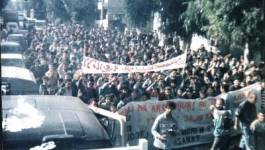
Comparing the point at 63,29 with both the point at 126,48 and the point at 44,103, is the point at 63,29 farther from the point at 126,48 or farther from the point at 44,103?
the point at 44,103

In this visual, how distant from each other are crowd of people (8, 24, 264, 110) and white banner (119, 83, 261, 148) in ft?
1.19

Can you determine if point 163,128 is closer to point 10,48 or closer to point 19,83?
point 19,83

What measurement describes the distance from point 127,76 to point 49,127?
24.1 ft

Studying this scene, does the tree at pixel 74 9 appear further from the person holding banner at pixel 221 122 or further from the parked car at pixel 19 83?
the person holding banner at pixel 221 122

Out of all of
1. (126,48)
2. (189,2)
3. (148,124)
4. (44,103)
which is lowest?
(148,124)

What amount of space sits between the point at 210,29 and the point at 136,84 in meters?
5.78

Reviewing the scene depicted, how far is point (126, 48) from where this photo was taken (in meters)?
18.3

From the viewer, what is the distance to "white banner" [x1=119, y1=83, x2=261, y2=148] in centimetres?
892

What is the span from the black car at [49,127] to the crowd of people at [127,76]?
119 inches

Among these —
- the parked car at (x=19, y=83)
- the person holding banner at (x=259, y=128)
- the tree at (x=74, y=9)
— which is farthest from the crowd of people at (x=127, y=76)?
the tree at (x=74, y=9)

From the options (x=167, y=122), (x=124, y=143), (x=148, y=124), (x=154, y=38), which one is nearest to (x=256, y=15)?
(x=148, y=124)

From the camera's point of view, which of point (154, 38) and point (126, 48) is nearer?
point (126, 48)

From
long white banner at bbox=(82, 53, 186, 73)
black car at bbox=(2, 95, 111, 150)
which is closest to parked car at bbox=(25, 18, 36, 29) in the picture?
long white banner at bbox=(82, 53, 186, 73)

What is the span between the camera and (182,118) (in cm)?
977
